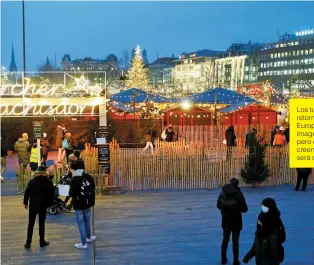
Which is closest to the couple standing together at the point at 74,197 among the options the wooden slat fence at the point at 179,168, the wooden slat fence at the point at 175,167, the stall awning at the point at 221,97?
the wooden slat fence at the point at 175,167

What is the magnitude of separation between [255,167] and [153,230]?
18.7 feet

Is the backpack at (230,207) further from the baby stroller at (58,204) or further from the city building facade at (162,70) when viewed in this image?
the city building facade at (162,70)

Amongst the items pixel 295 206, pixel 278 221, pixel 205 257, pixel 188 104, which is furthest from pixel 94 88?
pixel 188 104

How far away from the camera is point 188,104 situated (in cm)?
2816

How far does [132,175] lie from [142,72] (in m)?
42.2

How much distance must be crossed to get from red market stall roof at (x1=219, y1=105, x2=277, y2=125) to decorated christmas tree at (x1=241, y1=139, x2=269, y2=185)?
13160 millimetres

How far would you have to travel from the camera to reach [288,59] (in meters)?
125

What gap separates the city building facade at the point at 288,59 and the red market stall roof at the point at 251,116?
8656 centimetres

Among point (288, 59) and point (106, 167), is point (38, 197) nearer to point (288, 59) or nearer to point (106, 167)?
point (106, 167)

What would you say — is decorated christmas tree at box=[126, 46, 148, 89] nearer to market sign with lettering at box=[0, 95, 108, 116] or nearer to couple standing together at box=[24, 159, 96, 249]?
Result: market sign with lettering at box=[0, 95, 108, 116]

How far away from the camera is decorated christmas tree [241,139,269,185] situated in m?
14.7

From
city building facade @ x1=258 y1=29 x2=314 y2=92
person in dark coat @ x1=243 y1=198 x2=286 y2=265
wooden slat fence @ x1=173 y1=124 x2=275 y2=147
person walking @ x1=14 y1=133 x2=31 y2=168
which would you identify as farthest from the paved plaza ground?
city building facade @ x1=258 y1=29 x2=314 y2=92

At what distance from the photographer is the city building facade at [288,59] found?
4638 inches

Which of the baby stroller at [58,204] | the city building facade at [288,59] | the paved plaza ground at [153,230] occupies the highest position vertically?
the city building facade at [288,59]
